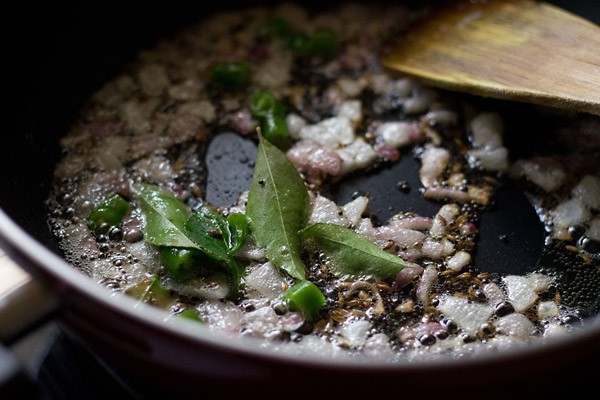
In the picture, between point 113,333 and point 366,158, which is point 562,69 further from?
point 113,333

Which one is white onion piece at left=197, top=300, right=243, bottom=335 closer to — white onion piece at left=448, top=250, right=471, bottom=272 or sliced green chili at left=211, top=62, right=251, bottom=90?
white onion piece at left=448, top=250, right=471, bottom=272

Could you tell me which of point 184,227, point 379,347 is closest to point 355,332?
point 379,347

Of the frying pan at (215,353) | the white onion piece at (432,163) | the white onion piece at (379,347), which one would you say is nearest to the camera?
the frying pan at (215,353)

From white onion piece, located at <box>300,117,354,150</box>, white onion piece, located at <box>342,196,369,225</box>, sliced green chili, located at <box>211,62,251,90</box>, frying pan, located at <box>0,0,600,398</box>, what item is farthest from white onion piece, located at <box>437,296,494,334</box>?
sliced green chili, located at <box>211,62,251,90</box>

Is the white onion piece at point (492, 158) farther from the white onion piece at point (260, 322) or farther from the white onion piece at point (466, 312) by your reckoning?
the white onion piece at point (260, 322)

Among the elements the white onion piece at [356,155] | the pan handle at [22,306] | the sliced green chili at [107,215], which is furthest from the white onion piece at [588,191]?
the pan handle at [22,306]

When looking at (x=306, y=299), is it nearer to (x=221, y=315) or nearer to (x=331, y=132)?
(x=221, y=315)

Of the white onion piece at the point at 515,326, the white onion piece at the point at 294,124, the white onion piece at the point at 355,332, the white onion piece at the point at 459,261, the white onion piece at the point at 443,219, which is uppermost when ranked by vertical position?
the white onion piece at the point at 294,124
